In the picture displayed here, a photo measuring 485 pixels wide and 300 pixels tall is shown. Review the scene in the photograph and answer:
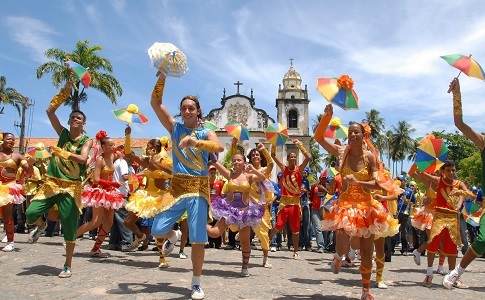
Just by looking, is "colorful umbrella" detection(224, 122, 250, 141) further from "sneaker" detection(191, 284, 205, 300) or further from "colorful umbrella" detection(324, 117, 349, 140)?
"sneaker" detection(191, 284, 205, 300)

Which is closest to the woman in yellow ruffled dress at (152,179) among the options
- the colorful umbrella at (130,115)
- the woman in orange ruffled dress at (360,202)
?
the colorful umbrella at (130,115)

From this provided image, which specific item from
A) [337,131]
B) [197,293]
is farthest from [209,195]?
[337,131]

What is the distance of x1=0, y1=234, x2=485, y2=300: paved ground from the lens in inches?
208

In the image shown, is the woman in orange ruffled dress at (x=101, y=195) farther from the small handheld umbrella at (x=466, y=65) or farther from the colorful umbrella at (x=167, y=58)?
the small handheld umbrella at (x=466, y=65)

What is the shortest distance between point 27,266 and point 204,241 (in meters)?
3.09

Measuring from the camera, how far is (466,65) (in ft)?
18.8

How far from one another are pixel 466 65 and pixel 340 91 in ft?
5.22

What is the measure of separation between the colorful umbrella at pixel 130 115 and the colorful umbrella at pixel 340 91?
392 cm

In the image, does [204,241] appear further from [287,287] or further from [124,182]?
[124,182]

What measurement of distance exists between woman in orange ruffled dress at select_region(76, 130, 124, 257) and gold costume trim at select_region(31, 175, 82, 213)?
80.3 inches

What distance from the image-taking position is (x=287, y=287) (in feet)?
20.4

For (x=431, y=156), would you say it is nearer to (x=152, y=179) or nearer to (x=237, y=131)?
(x=237, y=131)

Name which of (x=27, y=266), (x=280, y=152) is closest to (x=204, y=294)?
(x=27, y=266)

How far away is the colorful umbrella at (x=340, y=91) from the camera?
568 centimetres
